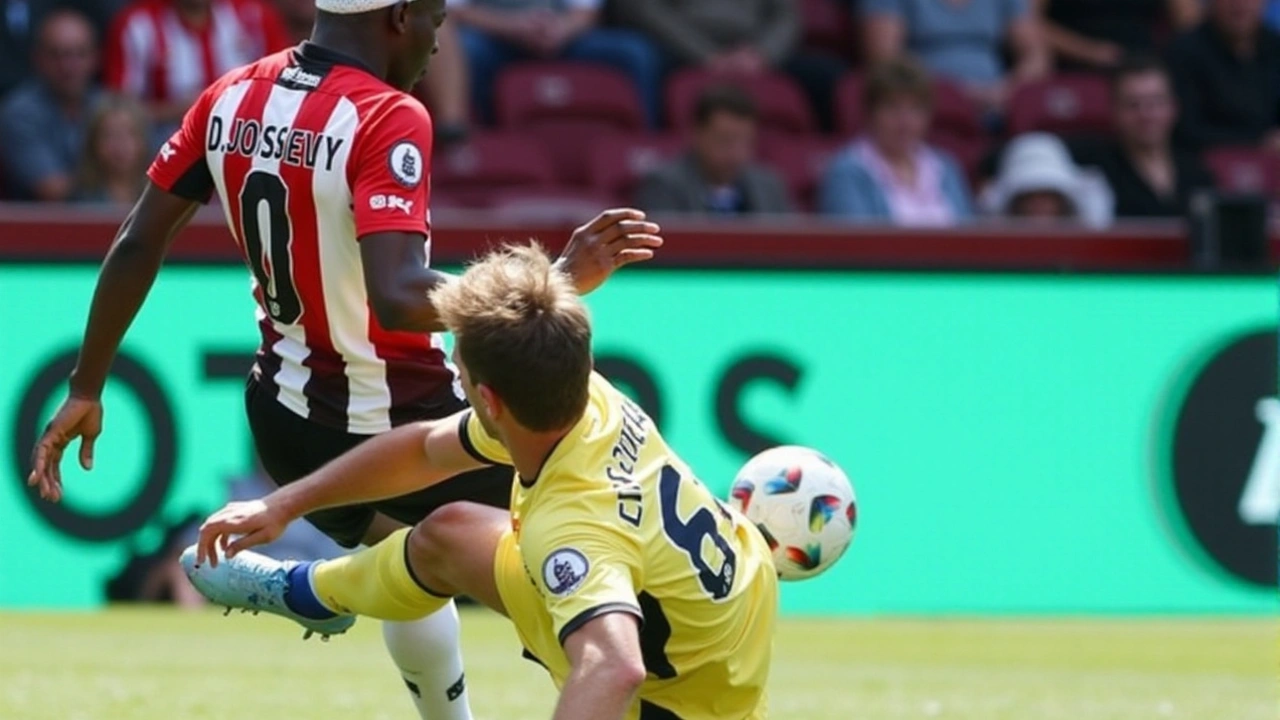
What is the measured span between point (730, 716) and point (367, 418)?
1426 millimetres

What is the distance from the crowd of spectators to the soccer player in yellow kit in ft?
23.7

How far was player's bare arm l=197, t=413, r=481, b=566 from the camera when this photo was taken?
4887 millimetres

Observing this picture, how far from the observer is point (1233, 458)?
12.0 metres

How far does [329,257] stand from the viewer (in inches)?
225

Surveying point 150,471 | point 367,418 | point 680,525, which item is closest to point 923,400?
point 150,471

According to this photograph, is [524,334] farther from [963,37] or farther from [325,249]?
[963,37]

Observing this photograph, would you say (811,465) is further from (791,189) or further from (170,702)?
(791,189)

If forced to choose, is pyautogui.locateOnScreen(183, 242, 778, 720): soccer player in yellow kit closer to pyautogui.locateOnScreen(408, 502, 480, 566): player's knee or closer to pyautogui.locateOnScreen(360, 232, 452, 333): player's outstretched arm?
pyautogui.locateOnScreen(408, 502, 480, 566): player's knee

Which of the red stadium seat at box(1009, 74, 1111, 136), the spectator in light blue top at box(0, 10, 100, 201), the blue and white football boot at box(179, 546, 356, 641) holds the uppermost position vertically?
the blue and white football boot at box(179, 546, 356, 641)

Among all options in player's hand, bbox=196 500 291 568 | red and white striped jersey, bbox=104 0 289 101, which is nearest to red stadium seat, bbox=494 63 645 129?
red and white striped jersey, bbox=104 0 289 101

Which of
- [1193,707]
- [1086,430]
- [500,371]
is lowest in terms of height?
[1086,430]

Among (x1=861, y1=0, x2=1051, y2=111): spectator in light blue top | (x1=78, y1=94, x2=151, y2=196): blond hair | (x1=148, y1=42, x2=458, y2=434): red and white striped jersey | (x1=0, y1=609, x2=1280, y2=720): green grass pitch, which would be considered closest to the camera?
(x1=148, y1=42, x2=458, y2=434): red and white striped jersey

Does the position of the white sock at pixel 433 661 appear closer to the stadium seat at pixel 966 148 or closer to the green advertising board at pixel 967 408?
the green advertising board at pixel 967 408

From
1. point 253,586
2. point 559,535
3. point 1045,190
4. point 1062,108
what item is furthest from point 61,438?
Result: point 1062,108
